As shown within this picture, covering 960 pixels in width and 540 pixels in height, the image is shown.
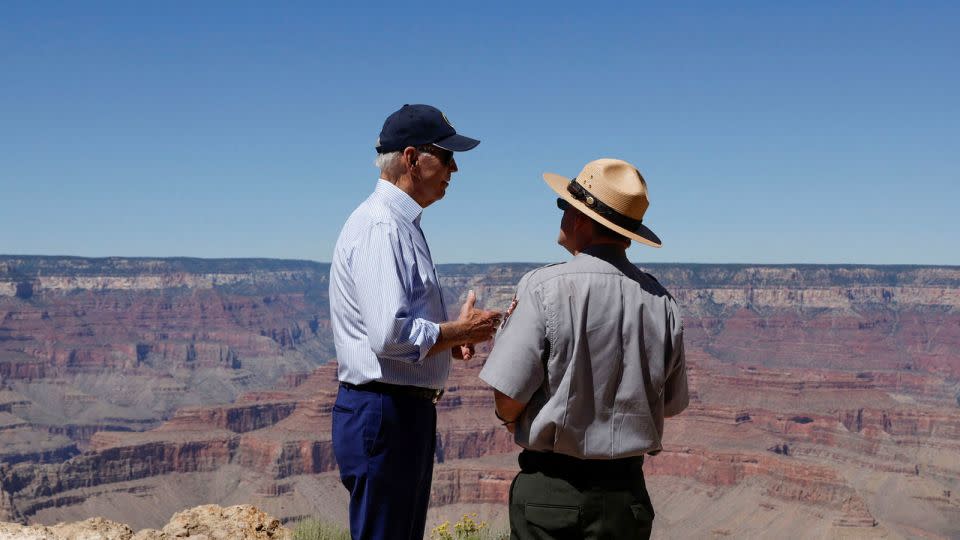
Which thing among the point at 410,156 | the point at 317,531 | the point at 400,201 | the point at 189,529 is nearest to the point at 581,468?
the point at 400,201

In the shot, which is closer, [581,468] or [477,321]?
[581,468]

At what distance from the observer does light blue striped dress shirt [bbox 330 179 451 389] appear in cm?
435

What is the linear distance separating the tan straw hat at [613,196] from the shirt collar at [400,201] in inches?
27.9

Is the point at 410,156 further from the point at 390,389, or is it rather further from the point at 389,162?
the point at 390,389

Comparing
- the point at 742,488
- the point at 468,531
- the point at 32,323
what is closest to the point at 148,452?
the point at 742,488

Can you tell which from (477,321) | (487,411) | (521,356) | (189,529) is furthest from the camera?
(487,411)

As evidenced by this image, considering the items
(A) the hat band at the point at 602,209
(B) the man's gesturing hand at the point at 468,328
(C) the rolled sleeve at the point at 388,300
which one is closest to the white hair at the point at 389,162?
(C) the rolled sleeve at the point at 388,300

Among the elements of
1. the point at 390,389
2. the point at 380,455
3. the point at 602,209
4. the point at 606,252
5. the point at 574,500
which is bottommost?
the point at 574,500

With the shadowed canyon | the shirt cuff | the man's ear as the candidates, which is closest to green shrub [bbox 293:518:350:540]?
the shadowed canyon

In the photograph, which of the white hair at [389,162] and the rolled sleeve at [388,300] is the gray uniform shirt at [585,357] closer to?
the rolled sleeve at [388,300]

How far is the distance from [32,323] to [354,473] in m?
184

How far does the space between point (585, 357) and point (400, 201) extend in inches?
47.9

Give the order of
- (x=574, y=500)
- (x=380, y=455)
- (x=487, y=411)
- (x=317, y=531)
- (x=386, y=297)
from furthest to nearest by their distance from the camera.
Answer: (x=487, y=411), (x=317, y=531), (x=380, y=455), (x=386, y=297), (x=574, y=500)

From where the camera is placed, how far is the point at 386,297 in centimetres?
434
